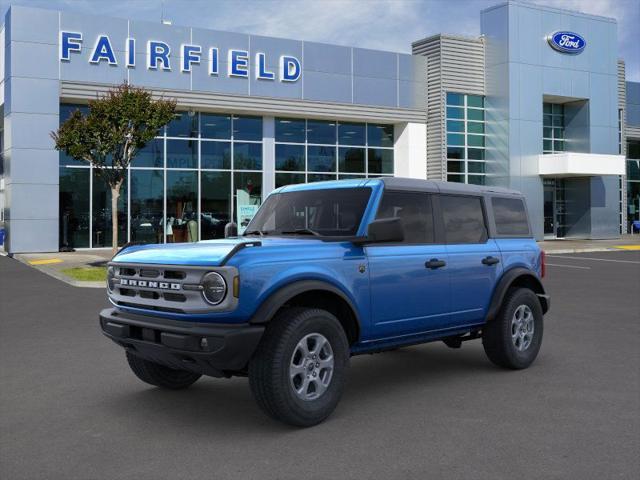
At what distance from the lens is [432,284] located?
5840 mm

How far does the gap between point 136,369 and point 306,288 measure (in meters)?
1.99

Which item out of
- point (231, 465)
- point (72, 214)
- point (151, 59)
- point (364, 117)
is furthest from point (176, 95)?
point (231, 465)

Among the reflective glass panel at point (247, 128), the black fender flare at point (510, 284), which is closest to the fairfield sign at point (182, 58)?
the reflective glass panel at point (247, 128)

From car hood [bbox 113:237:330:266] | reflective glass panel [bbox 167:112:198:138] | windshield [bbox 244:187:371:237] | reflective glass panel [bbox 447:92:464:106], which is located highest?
reflective glass panel [bbox 447:92:464:106]

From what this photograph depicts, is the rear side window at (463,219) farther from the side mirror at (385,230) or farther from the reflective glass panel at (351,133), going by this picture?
the reflective glass panel at (351,133)

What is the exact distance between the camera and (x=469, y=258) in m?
6.23

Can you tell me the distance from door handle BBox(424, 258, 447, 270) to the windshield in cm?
71

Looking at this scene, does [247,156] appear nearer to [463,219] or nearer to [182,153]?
[182,153]

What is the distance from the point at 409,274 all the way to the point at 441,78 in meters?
26.4

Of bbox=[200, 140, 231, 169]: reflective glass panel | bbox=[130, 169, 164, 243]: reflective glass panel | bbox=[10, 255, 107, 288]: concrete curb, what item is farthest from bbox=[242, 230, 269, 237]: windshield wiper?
bbox=[200, 140, 231, 169]: reflective glass panel

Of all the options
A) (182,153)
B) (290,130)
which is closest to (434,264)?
(182,153)

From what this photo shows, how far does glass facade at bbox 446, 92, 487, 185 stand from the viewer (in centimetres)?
3097

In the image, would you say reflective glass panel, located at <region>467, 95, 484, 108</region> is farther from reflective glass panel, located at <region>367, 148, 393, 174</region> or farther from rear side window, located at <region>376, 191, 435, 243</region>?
rear side window, located at <region>376, 191, 435, 243</region>

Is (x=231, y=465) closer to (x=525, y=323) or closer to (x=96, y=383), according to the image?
(x=96, y=383)
